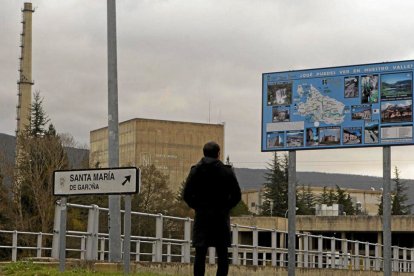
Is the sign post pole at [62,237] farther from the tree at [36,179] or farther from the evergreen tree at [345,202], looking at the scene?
the evergreen tree at [345,202]

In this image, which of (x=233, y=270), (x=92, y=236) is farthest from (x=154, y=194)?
(x=92, y=236)

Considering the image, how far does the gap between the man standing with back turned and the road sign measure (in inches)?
109

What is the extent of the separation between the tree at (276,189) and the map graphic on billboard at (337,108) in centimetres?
7563

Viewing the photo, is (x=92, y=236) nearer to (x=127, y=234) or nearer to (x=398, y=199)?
(x=127, y=234)

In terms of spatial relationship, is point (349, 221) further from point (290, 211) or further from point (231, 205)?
point (231, 205)

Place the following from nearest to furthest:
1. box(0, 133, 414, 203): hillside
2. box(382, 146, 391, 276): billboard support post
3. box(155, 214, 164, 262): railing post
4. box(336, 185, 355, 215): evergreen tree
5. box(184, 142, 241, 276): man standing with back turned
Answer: box(184, 142, 241, 276): man standing with back turned → box(155, 214, 164, 262): railing post → box(382, 146, 391, 276): billboard support post → box(336, 185, 355, 215): evergreen tree → box(0, 133, 414, 203): hillside

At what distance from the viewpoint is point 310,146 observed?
66.3ft

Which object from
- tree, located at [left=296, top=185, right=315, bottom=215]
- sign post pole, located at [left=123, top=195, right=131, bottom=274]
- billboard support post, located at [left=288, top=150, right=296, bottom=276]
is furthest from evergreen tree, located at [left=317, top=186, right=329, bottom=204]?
sign post pole, located at [left=123, top=195, right=131, bottom=274]

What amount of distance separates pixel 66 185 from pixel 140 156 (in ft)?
293

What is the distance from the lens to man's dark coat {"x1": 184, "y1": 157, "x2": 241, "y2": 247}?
920 cm

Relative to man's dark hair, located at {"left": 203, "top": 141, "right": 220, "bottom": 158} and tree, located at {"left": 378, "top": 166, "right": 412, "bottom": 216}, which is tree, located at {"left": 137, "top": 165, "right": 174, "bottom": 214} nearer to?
tree, located at {"left": 378, "top": 166, "right": 412, "bottom": 216}

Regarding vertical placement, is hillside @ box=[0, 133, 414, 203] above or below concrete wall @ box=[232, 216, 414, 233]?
above

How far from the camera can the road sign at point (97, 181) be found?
12.1m

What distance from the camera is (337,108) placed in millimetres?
20172
